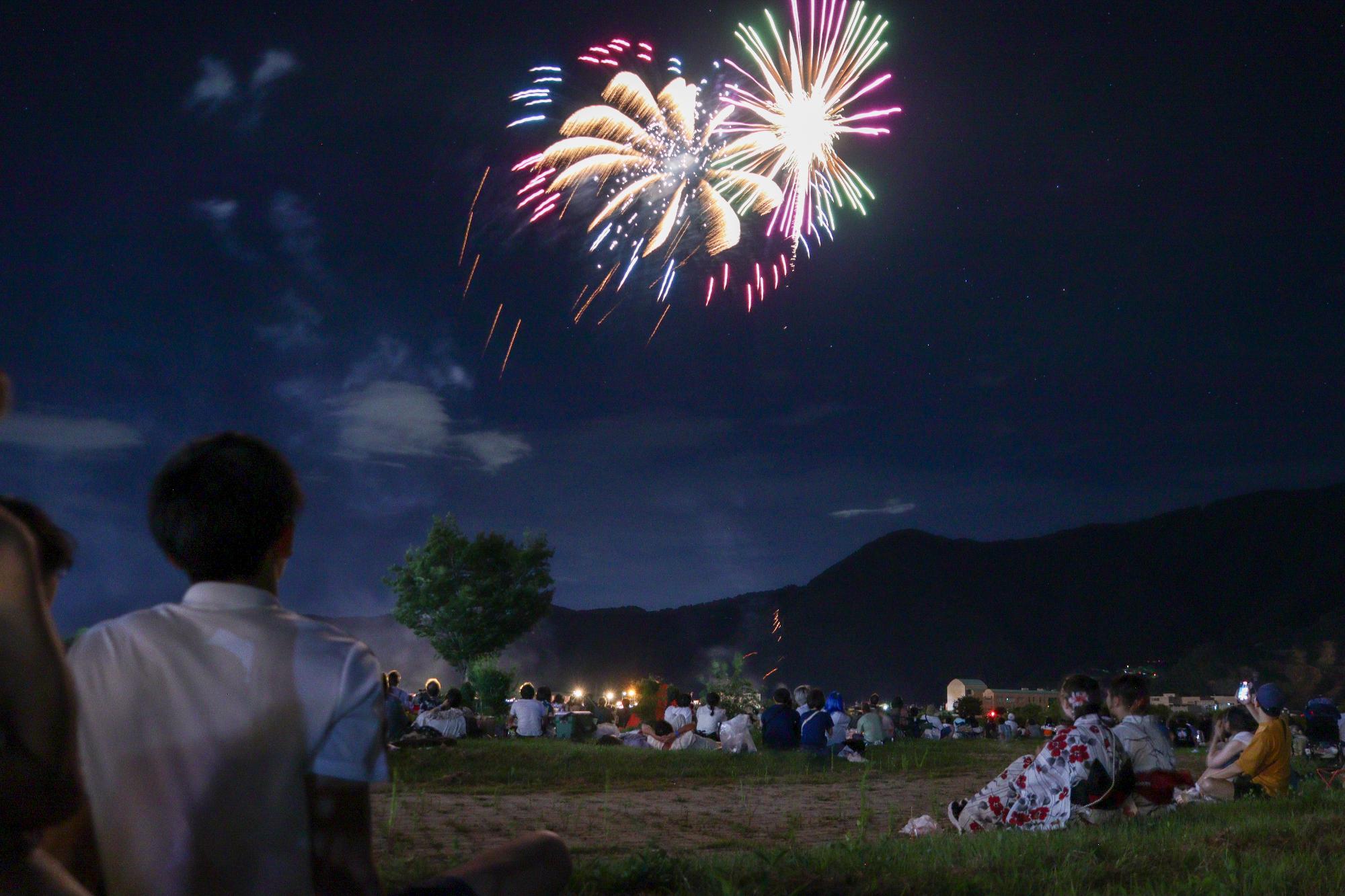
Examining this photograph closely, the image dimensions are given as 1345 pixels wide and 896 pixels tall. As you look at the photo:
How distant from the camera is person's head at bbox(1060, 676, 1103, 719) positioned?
22.7 ft

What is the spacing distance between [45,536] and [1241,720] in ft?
35.1

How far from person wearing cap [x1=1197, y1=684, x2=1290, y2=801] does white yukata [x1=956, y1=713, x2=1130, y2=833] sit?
2693mm

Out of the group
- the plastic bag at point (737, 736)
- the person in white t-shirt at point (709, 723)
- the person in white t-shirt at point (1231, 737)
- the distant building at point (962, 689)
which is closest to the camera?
the person in white t-shirt at point (1231, 737)

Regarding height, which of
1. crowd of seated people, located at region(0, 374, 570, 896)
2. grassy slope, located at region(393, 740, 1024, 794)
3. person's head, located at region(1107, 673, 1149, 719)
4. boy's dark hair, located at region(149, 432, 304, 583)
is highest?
boy's dark hair, located at region(149, 432, 304, 583)

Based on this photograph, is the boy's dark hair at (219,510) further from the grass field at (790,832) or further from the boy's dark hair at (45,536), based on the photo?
the grass field at (790,832)

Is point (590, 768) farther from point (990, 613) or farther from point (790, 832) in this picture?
point (990, 613)

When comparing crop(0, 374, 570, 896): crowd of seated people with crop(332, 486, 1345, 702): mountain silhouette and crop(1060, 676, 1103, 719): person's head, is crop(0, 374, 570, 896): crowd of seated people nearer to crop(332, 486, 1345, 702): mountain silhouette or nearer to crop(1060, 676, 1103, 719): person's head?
crop(1060, 676, 1103, 719): person's head

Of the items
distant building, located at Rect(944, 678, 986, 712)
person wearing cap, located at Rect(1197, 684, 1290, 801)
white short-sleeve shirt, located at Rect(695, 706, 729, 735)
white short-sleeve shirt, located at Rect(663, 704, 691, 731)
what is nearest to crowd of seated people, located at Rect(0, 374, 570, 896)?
person wearing cap, located at Rect(1197, 684, 1290, 801)

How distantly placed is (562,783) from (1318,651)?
88534 mm

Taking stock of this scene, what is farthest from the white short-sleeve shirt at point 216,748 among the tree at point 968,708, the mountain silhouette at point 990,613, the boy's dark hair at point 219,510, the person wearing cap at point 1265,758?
the mountain silhouette at point 990,613

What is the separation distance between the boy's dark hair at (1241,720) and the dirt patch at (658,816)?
3047 mm

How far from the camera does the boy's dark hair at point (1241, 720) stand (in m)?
9.77

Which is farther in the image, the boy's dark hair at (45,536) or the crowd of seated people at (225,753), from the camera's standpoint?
the boy's dark hair at (45,536)

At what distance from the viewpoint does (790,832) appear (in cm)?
786
